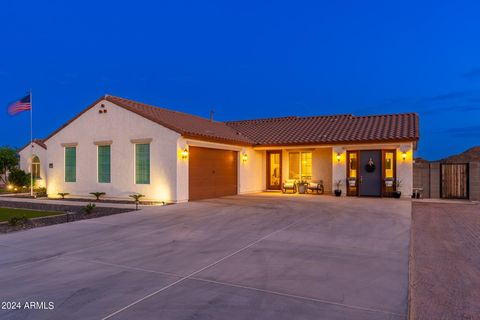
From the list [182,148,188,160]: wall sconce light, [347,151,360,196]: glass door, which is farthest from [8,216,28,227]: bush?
[347,151,360,196]: glass door

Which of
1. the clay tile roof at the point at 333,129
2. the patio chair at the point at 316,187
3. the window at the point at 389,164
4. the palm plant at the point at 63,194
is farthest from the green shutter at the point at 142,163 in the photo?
the window at the point at 389,164

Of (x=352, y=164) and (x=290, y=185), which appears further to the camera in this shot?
(x=290, y=185)

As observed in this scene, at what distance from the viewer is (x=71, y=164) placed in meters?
16.9

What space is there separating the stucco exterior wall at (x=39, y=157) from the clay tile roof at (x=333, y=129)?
13.6m

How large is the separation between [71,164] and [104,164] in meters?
2.39

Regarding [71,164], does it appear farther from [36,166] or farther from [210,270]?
[210,270]

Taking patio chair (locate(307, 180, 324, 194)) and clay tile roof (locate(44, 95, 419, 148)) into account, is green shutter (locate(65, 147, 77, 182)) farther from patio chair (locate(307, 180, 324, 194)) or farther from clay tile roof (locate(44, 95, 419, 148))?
patio chair (locate(307, 180, 324, 194))

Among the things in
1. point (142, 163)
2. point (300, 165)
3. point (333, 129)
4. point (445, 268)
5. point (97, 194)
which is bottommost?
point (445, 268)

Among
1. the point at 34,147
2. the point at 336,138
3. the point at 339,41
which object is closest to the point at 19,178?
the point at 34,147

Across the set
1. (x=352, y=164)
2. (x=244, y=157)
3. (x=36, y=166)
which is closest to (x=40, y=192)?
(x=36, y=166)

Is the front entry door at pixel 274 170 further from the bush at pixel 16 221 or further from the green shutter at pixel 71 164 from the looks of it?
the bush at pixel 16 221

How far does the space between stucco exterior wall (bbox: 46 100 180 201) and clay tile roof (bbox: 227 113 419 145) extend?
684cm

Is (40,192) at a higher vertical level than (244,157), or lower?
lower

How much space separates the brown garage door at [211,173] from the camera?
48.6 ft
